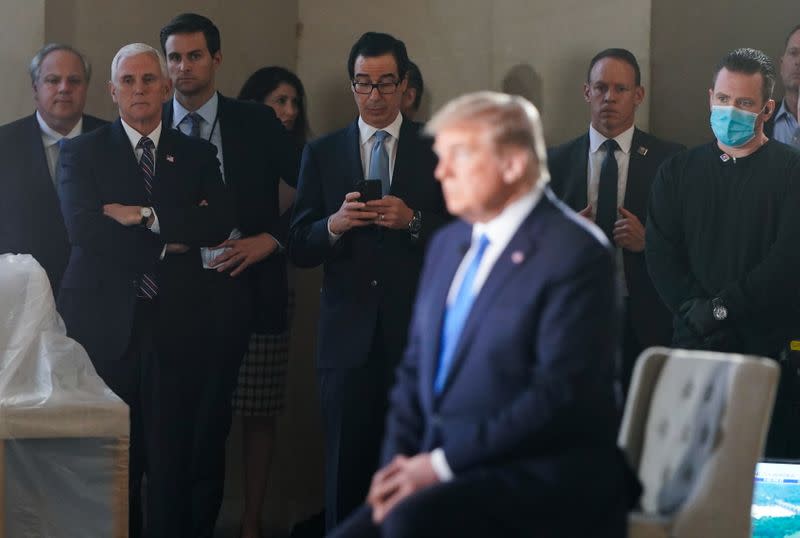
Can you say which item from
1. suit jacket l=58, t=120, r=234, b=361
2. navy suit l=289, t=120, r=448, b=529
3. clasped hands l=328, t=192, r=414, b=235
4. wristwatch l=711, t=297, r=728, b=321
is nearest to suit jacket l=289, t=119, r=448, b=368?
navy suit l=289, t=120, r=448, b=529

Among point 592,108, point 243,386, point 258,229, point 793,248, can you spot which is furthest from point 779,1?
point 243,386

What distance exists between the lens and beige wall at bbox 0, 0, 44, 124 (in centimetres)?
551

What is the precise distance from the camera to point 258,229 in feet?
16.8

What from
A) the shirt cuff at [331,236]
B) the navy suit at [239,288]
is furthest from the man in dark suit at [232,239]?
the shirt cuff at [331,236]

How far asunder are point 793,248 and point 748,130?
440mm

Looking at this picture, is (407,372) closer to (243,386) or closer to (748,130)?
(748,130)

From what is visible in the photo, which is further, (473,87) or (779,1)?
(473,87)

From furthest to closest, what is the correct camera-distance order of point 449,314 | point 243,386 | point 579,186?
1. point 243,386
2. point 579,186
3. point 449,314

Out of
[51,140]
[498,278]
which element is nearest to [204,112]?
[51,140]

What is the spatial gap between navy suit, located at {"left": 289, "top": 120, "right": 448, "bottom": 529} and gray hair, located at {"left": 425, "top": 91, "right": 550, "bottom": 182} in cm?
189

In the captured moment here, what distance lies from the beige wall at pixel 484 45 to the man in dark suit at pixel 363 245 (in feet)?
3.57

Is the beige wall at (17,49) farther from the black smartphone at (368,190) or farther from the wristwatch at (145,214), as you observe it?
the black smartphone at (368,190)

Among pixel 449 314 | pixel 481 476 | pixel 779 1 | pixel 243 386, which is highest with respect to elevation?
pixel 779 1

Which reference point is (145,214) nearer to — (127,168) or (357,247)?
(127,168)
